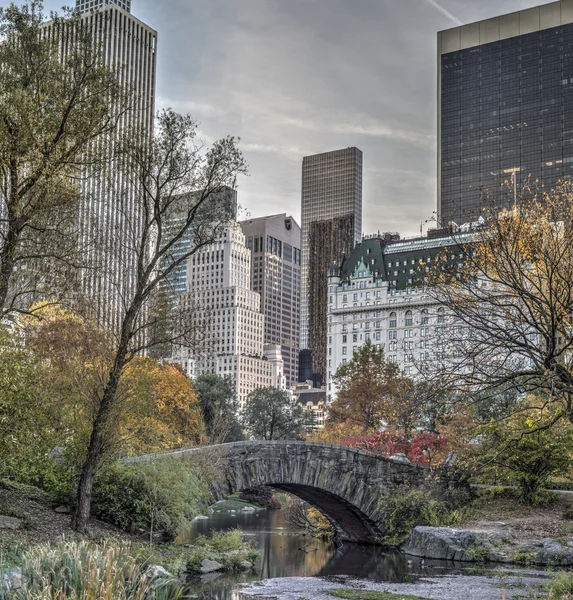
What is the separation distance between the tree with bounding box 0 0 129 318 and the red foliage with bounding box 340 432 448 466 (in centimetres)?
2957

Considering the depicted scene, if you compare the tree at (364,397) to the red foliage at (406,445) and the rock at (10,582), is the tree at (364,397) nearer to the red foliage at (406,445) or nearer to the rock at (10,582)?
the red foliage at (406,445)

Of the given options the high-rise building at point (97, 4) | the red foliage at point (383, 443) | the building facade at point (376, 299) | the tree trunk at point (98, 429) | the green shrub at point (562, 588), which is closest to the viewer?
the green shrub at point (562, 588)

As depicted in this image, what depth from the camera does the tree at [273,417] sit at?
96.9 metres

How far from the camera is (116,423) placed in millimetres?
27453

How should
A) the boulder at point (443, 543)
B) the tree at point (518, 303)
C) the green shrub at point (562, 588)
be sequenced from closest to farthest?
the green shrub at point (562, 588)
the tree at point (518, 303)
the boulder at point (443, 543)

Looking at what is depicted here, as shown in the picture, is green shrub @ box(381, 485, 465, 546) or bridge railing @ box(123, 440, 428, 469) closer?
bridge railing @ box(123, 440, 428, 469)

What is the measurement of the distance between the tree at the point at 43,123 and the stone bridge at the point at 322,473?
41.8 ft

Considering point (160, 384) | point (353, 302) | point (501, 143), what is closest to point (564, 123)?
point (501, 143)

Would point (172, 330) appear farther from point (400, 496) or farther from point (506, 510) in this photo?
point (506, 510)

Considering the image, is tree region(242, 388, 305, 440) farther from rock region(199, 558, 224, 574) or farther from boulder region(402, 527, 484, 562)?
rock region(199, 558, 224, 574)

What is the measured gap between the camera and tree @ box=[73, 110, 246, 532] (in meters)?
26.2

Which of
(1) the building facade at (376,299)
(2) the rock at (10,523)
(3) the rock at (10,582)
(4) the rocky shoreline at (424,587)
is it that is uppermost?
(1) the building facade at (376,299)

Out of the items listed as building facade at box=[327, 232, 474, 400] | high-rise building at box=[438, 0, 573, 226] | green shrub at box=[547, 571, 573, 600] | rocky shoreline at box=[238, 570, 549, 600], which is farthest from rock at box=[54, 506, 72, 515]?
high-rise building at box=[438, 0, 573, 226]

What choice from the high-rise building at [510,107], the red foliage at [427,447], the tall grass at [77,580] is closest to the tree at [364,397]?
the red foliage at [427,447]
